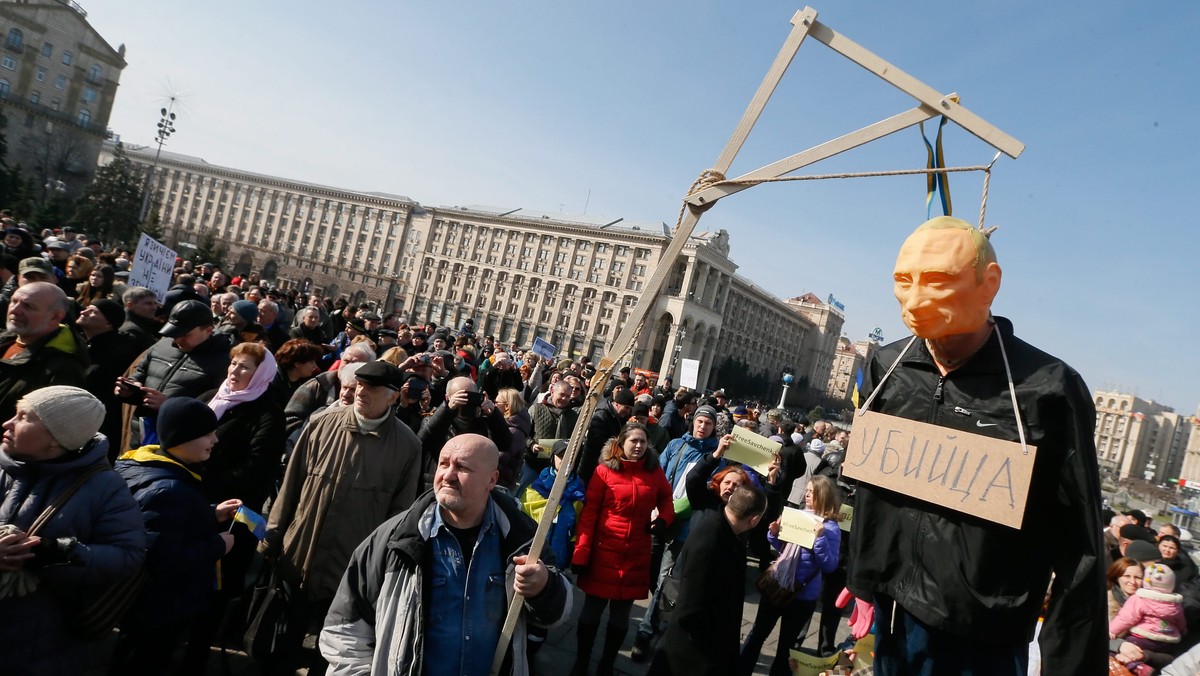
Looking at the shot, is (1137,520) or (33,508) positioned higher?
(1137,520)

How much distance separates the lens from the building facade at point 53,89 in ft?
190

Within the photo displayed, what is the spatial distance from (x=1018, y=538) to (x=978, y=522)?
0.12 m

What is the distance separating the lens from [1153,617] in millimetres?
4375

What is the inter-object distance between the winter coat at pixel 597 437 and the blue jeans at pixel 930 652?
3404 millimetres

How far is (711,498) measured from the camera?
5543 millimetres

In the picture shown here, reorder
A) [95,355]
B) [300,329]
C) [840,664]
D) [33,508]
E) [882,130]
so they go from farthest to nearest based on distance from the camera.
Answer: [300,329] < [95,355] < [840,664] < [33,508] < [882,130]

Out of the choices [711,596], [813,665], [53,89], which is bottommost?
[813,665]

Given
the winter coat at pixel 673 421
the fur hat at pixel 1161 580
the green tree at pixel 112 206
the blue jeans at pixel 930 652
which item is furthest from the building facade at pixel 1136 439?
the green tree at pixel 112 206

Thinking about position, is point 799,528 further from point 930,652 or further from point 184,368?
point 184,368

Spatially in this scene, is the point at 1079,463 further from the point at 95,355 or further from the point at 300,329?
the point at 300,329

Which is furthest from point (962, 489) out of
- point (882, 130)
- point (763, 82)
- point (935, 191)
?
point (763, 82)

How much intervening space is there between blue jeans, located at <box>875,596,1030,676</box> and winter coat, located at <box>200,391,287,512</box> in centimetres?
366

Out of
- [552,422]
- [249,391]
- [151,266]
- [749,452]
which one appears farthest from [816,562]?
[151,266]

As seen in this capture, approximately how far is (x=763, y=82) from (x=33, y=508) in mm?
3318
